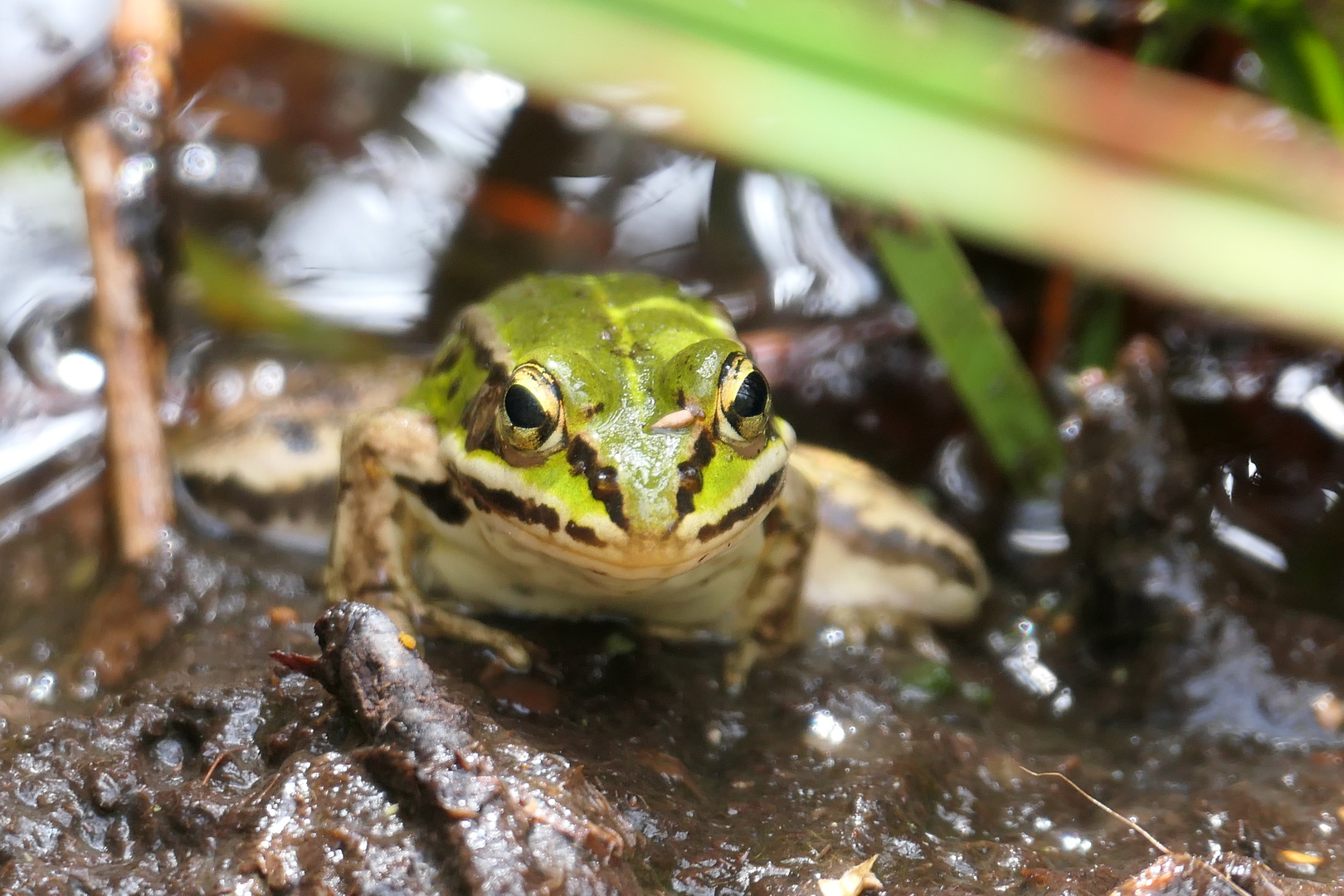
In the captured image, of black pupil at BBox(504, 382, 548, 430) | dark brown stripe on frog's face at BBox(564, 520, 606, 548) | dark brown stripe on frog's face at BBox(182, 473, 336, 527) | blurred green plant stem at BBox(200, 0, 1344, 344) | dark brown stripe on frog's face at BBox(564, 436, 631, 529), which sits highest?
blurred green plant stem at BBox(200, 0, 1344, 344)

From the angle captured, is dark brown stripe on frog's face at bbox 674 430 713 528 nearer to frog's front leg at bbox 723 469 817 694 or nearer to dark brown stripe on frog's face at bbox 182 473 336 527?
frog's front leg at bbox 723 469 817 694

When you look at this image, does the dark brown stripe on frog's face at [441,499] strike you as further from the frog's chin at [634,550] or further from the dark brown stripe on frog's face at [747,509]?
the dark brown stripe on frog's face at [747,509]

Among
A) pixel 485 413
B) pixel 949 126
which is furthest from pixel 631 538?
pixel 949 126

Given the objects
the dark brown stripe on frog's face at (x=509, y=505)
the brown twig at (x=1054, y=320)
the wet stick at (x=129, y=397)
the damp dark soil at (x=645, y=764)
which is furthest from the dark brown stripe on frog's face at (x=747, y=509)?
the brown twig at (x=1054, y=320)

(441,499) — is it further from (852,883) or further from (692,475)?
(852,883)

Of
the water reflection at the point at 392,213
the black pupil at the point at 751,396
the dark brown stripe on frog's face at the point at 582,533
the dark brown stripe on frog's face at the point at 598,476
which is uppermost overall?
the black pupil at the point at 751,396

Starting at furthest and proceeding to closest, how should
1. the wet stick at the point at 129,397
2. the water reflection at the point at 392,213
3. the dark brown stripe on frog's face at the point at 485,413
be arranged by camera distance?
the water reflection at the point at 392,213
the wet stick at the point at 129,397
the dark brown stripe on frog's face at the point at 485,413

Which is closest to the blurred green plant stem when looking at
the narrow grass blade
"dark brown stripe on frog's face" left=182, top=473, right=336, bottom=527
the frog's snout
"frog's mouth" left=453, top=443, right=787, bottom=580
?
the frog's snout

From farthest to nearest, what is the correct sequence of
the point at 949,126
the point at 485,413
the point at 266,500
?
the point at 266,500, the point at 485,413, the point at 949,126
